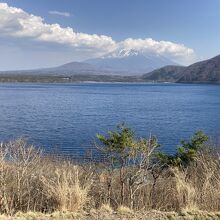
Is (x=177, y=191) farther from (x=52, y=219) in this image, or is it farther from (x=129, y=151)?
(x=52, y=219)

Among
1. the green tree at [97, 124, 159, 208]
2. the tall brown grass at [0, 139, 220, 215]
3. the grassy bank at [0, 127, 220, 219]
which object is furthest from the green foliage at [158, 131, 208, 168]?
the tall brown grass at [0, 139, 220, 215]

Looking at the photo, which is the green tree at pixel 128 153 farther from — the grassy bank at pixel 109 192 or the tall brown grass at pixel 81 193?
the tall brown grass at pixel 81 193

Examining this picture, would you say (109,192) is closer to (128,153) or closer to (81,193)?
(81,193)

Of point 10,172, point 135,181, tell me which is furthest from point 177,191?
point 10,172

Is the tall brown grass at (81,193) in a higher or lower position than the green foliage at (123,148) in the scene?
lower

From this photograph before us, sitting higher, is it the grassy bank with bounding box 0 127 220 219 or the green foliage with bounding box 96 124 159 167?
the green foliage with bounding box 96 124 159 167

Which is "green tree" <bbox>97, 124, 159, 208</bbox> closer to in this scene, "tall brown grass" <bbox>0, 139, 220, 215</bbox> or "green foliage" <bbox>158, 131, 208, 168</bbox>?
"tall brown grass" <bbox>0, 139, 220, 215</bbox>

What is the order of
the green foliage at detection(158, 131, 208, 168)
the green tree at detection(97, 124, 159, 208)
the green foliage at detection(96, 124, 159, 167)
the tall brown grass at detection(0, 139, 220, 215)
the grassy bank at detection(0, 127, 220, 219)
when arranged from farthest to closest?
the green foliage at detection(158, 131, 208, 168) < the green foliage at detection(96, 124, 159, 167) < the green tree at detection(97, 124, 159, 208) < the tall brown grass at detection(0, 139, 220, 215) < the grassy bank at detection(0, 127, 220, 219)

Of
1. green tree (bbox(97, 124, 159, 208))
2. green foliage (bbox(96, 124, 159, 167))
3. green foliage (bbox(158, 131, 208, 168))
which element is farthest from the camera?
green foliage (bbox(158, 131, 208, 168))

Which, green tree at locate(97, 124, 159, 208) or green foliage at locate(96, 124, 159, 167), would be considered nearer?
green tree at locate(97, 124, 159, 208)

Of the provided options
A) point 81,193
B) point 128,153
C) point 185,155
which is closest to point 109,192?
point 81,193

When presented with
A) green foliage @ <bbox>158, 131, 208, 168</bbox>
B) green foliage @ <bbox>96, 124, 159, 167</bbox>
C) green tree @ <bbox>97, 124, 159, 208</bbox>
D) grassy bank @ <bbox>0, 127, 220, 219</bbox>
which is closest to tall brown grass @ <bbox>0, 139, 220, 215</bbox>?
grassy bank @ <bbox>0, 127, 220, 219</bbox>

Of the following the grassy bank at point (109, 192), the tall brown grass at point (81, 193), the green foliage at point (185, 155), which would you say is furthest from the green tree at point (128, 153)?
the green foliage at point (185, 155)

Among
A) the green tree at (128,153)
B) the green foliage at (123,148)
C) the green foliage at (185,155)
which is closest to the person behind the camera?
the green tree at (128,153)
